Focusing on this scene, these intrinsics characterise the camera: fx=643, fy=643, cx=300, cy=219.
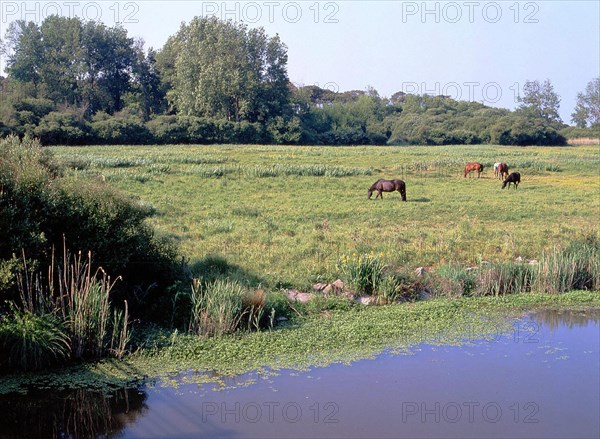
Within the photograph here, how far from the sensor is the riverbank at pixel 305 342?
904cm

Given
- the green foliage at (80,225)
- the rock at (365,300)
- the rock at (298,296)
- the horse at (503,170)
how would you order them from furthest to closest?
the horse at (503,170)
the rock at (365,300)
the rock at (298,296)
the green foliage at (80,225)

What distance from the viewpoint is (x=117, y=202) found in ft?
36.9

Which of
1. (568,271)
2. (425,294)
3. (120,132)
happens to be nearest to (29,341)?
(425,294)

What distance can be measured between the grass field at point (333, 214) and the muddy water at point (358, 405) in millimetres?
3871

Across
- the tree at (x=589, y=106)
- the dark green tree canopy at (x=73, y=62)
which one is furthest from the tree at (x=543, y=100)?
the dark green tree canopy at (x=73, y=62)

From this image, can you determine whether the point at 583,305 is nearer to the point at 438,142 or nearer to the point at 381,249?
the point at 381,249

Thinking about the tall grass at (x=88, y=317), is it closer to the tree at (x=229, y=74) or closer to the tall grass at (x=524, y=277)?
the tall grass at (x=524, y=277)

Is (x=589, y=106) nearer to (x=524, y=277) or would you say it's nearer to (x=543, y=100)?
(x=543, y=100)

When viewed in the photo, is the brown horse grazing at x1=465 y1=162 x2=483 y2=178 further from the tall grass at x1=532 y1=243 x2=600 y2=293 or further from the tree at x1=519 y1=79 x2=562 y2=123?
the tree at x1=519 y1=79 x2=562 y2=123

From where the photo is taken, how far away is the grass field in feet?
48.8

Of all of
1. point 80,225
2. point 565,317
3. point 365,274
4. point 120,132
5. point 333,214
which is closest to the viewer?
point 80,225

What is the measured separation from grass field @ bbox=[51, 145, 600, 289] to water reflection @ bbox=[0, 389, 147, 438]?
4.38 metres

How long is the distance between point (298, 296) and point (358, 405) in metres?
4.25

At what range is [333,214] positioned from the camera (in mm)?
21469
